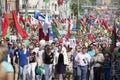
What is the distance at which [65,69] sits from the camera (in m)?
15.0

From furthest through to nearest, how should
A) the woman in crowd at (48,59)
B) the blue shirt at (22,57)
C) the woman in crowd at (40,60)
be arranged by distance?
the blue shirt at (22,57) < the woman in crowd at (40,60) < the woman in crowd at (48,59)

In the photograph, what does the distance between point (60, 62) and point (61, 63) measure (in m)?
0.05

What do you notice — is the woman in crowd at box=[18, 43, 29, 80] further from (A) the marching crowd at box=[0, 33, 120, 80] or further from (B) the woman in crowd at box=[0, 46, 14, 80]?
(B) the woman in crowd at box=[0, 46, 14, 80]

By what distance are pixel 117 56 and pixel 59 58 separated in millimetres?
1829

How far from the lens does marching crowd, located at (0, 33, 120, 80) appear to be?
1448 centimetres

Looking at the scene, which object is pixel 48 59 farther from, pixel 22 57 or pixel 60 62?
pixel 22 57

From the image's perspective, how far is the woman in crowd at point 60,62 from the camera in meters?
14.9

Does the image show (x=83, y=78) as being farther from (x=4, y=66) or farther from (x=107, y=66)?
(x=4, y=66)

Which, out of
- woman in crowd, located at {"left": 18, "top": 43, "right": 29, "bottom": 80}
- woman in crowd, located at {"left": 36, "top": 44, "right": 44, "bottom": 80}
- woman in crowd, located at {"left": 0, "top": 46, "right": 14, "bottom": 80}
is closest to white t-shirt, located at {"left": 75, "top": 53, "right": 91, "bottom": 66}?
woman in crowd, located at {"left": 36, "top": 44, "right": 44, "bottom": 80}

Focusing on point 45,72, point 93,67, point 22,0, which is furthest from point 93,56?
point 22,0

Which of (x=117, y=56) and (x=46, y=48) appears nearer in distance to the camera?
(x=46, y=48)

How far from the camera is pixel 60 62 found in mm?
14906

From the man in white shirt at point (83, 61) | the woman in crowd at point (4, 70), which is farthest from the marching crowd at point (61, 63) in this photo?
the woman in crowd at point (4, 70)

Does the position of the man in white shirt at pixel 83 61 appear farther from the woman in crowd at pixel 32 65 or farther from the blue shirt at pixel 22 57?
the blue shirt at pixel 22 57
